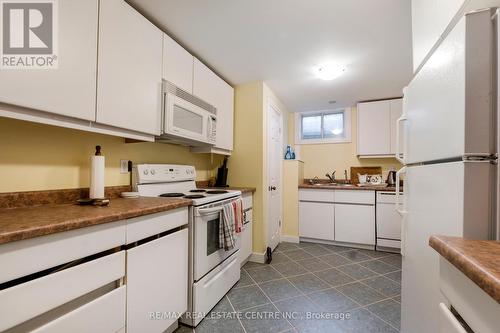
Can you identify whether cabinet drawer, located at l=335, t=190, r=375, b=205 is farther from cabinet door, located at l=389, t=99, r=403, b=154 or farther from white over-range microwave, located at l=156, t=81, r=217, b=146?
white over-range microwave, located at l=156, t=81, r=217, b=146

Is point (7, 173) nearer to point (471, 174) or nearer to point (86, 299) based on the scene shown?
point (86, 299)

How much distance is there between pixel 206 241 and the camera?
1.66m

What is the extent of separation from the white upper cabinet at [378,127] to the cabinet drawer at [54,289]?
3.62 metres

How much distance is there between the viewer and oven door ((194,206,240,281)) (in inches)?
61.0

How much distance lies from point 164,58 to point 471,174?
1.90m

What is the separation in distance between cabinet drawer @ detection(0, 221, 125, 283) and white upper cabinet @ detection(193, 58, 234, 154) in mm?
1480

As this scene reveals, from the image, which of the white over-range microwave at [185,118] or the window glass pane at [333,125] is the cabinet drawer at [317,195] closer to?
the window glass pane at [333,125]

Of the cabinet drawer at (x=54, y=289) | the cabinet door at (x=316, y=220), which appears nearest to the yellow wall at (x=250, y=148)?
the cabinet door at (x=316, y=220)

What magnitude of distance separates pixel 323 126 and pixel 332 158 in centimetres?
63

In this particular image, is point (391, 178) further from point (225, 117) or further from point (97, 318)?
point (97, 318)

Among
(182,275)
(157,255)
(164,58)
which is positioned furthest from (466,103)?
(164,58)

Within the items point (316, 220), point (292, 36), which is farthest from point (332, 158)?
point (292, 36)

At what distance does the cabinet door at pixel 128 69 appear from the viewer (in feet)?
4.16

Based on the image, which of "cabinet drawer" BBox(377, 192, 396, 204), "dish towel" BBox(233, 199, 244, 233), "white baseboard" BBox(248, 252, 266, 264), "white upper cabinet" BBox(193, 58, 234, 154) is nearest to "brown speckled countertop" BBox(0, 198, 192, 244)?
"dish towel" BBox(233, 199, 244, 233)
